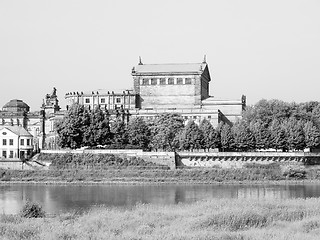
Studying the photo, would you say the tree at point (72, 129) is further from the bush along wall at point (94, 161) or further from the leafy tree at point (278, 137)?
the leafy tree at point (278, 137)

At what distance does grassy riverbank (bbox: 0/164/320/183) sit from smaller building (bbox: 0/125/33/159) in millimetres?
6878

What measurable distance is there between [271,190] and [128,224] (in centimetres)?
3151

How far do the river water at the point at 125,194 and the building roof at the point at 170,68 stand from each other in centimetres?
3782

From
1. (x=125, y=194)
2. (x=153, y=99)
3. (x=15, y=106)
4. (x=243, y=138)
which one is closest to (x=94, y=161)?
(x=243, y=138)

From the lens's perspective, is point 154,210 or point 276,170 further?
point 276,170

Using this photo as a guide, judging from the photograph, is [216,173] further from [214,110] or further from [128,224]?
[128,224]

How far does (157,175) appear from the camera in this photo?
70.2m

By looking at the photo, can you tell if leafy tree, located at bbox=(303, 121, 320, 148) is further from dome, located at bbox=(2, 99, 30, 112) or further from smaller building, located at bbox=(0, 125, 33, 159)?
dome, located at bbox=(2, 99, 30, 112)

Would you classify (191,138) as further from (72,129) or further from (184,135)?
(72,129)

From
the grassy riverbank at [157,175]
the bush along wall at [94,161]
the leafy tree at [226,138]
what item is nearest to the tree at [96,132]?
the bush along wall at [94,161]

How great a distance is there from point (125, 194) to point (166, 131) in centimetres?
2805

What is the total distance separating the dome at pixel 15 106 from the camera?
342 ft

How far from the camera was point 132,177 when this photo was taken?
69.6 m

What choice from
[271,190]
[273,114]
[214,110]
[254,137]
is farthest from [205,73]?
[271,190]
